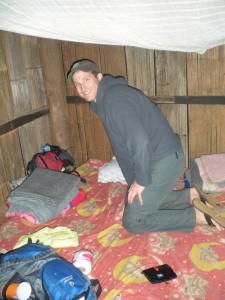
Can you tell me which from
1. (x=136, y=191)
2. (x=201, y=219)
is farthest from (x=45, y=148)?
(x=201, y=219)

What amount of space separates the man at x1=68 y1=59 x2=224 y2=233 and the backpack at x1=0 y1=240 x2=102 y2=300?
1.83 ft

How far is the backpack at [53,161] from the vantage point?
2.76 metres

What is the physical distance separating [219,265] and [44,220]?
122cm

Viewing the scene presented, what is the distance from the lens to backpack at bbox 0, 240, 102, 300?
4.60 ft

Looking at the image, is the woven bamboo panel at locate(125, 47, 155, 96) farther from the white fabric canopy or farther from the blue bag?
the blue bag

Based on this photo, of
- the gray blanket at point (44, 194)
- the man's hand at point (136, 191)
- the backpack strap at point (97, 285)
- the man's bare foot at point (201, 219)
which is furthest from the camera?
the gray blanket at point (44, 194)

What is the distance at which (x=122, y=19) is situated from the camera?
140cm

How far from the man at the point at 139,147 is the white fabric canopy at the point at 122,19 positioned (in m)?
0.26

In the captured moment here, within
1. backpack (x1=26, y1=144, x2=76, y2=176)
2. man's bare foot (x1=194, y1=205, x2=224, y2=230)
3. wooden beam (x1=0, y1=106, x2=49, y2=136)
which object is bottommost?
man's bare foot (x1=194, y1=205, x2=224, y2=230)

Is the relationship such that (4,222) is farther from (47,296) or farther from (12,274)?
(47,296)

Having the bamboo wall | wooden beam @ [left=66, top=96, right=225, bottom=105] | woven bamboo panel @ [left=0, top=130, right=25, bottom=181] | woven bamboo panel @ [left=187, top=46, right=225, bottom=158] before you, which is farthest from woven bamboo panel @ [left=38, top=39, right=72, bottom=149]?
woven bamboo panel @ [left=187, top=46, right=225, bottom=158]

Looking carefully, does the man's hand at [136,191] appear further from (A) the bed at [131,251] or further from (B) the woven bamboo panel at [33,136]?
(B) the woven bamboo panel at [33,136]

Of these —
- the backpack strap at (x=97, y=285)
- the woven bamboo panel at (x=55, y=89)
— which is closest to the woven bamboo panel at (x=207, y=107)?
the woven bamboo panel at (x=55, y=89)

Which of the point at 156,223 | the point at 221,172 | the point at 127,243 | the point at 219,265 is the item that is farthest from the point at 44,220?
the point at 221,172
